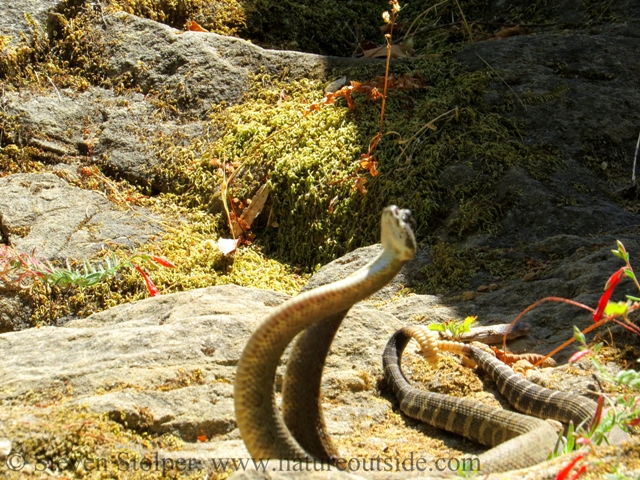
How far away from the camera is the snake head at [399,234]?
2293 mm

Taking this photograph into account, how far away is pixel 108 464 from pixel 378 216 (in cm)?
328

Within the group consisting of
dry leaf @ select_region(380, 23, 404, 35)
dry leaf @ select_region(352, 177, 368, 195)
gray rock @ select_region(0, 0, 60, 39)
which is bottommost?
dry leaf @ select_region(352, 177, 368, 195)

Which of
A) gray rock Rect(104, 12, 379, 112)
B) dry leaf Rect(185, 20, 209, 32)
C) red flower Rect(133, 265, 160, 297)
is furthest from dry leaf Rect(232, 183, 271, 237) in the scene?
dry leaf Rect(185, 20, 209, 32)

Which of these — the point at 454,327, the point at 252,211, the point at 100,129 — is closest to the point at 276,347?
the point at 454,327

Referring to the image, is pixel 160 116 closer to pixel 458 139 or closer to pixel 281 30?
pixel 281 30

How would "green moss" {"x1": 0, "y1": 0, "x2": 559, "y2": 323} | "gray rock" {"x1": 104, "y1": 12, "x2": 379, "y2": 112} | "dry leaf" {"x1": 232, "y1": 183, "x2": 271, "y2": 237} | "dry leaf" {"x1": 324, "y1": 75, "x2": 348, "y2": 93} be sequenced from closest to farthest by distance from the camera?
"green moss" {"x1": 0, "y1": 0, "x2": 559, "y2": 323} → "dry leaf" {"x1": 232, "y1": 183, "x2": 271, "y2": 237} → "dry leaf" {"x1": 324, "y1": 75, "x2": 348, "y2": 93} → "gray rock" {"x1": 104, "y1": 12, "x2": 379, "y2": 112}

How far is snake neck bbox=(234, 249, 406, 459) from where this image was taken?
2.26 m

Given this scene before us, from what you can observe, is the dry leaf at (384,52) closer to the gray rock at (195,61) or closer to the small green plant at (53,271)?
the gray rock at (195,61)

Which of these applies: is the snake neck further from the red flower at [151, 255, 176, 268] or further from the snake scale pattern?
the red flower at [151, 255, 176, 268]

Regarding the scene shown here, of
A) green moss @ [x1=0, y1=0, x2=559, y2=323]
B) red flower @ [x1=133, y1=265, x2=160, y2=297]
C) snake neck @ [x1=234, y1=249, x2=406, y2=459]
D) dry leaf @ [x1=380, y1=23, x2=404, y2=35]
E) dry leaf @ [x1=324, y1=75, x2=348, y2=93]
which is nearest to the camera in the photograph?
snake neck @ [x1=234, y1=249, x2=406, y2=459]

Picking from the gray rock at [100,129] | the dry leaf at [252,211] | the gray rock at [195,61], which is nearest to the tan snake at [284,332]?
the dry leaf at [252,211]

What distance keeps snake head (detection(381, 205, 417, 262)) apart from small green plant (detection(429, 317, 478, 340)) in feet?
4.81

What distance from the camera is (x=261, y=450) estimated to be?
7.60 feet

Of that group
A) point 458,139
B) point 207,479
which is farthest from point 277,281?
point 207,479
